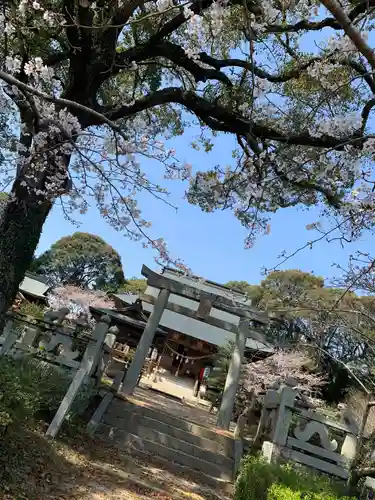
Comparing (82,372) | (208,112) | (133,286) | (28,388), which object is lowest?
(28,388)

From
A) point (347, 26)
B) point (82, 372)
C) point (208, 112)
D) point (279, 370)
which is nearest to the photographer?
point (347, 26)

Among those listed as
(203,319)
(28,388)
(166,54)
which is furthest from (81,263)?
(166,54)

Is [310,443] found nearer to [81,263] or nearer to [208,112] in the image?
[208,112]


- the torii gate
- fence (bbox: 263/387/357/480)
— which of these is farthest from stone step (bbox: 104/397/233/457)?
fence (bbox: 263/387/357/480)

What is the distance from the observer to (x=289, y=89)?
24.1 feet

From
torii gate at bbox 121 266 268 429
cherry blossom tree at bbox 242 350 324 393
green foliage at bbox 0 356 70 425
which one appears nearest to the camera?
green foliage at bbox 0 356 70 425

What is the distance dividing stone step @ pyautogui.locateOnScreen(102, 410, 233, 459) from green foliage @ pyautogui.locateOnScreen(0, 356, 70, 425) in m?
1.40

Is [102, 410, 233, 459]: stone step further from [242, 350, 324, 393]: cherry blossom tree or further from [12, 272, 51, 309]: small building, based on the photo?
[12, 272, 51, 309]: small building

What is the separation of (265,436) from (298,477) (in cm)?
232

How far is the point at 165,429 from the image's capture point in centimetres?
808

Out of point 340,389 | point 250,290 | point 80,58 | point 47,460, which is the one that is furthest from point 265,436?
point 250,290

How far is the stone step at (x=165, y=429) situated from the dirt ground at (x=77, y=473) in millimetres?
806

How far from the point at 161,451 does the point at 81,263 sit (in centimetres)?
2464

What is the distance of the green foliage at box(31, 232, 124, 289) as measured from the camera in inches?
1203
